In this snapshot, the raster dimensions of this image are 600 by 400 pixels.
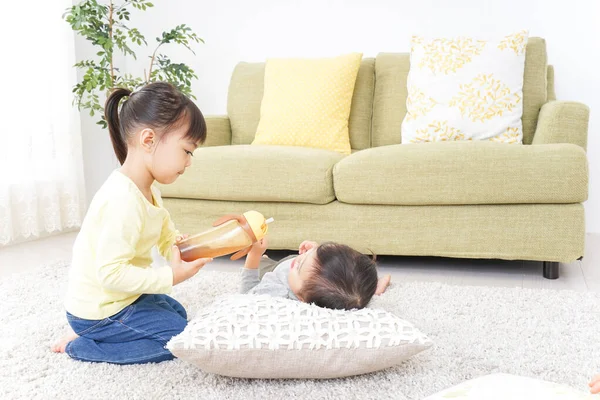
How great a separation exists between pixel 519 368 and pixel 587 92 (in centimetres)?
224

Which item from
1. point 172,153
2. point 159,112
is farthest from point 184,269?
point 159,112

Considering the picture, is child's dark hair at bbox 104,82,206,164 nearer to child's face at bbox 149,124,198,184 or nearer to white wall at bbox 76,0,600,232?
child's face at bbox 149,124,198,184

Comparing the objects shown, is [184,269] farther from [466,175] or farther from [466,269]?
[466,269]

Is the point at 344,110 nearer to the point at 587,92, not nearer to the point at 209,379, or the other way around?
the point at 587,92

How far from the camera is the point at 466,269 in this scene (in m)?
2.54

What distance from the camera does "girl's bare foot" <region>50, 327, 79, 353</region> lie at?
5.50 ft

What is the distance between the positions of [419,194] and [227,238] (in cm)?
96

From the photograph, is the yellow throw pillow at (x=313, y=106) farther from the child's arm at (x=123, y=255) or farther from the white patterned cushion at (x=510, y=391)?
the white patterned cushion at (x=510, y=391)

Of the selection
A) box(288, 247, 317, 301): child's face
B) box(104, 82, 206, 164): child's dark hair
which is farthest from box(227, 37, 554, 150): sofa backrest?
box(104, 82, 206, 164): child's dark hair

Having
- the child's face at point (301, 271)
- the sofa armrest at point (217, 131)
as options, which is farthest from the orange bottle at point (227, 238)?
the sofa armrest at point (217, 131)

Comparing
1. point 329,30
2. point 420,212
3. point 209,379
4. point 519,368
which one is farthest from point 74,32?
point 519,368

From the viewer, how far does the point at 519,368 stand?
5.02ft

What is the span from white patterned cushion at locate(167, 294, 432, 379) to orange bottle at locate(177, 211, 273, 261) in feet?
0.86

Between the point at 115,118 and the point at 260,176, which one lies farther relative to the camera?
the point at 260,176
